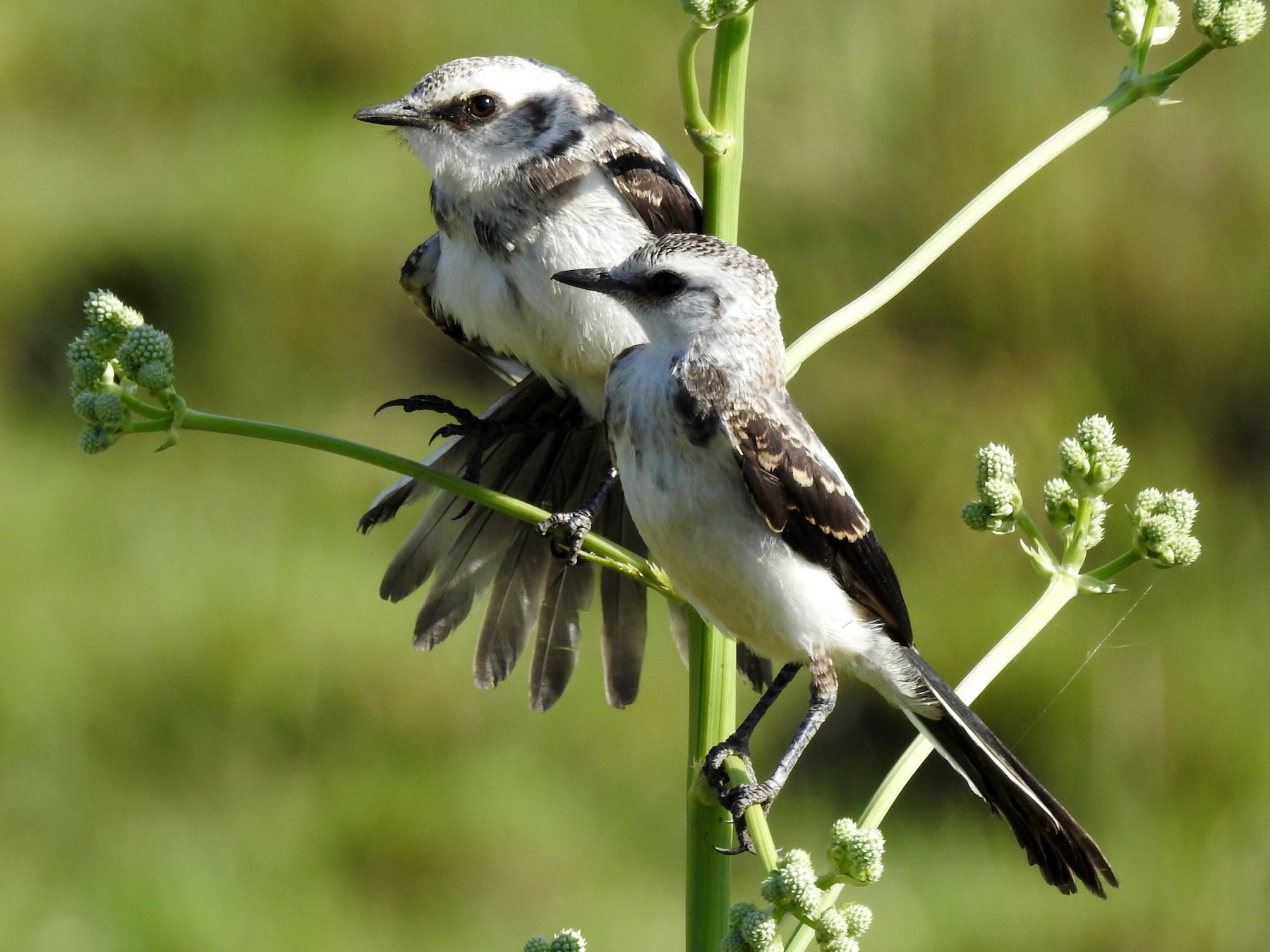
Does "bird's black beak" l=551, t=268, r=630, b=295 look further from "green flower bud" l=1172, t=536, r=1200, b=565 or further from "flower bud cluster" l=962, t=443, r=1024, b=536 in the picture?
"green flower bud" l=1172, t=536, r=1200, b=565

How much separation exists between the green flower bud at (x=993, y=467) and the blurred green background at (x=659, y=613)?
2.58m

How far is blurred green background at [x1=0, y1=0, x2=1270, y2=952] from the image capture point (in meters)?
4.50

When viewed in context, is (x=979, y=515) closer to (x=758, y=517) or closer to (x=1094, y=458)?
(x=1094, y=458)

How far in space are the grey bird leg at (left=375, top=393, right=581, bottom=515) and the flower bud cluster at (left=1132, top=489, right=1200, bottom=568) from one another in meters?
1.37

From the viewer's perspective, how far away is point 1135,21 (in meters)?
2.30

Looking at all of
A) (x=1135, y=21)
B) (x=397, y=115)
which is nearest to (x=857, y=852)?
(x=1135, y=21)

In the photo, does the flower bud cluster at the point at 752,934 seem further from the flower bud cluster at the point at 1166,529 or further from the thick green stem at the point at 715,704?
the flower bud cluster at the point at 1166,529

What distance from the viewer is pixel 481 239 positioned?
300 centimetres

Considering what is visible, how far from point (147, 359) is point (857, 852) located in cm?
119

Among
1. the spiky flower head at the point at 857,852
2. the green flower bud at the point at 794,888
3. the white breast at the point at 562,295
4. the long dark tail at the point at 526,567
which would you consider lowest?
the green flower bud at the point at 794,888

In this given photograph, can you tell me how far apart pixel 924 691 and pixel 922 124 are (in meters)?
3.31

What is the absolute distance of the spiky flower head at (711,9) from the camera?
1860 mm

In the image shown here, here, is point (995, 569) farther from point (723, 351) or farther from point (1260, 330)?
point (723, 351)

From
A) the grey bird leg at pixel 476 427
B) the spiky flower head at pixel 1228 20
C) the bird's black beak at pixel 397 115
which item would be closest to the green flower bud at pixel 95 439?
the grey bird leg at pixel 476 427
